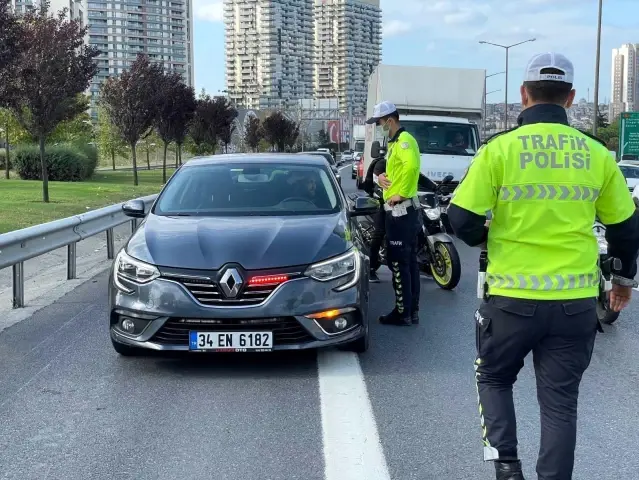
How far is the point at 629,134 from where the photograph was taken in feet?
136

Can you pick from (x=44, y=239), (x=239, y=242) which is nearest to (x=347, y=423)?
(x=239, y=242)

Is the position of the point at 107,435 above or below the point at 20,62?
below

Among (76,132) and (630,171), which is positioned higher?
(76,132)

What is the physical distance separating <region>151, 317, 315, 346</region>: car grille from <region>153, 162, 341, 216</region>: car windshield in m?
1.37

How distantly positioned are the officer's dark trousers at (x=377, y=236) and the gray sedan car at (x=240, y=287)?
151 cm

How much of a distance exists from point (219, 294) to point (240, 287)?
0.15 m

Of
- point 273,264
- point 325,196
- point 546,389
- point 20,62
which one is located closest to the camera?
point 546,389

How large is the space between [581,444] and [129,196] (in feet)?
77.3

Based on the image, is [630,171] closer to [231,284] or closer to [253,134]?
[231,284]

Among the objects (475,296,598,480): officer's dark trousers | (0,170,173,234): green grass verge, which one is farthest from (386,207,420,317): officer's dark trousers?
(0,170,173,234): green grass verge

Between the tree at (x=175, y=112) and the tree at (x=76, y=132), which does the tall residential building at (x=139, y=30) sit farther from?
the tree at (x=175, y=112)

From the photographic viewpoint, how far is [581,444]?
452cm

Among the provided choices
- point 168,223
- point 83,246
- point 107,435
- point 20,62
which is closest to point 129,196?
point 20,62

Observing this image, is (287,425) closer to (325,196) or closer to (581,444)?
(581,444)
